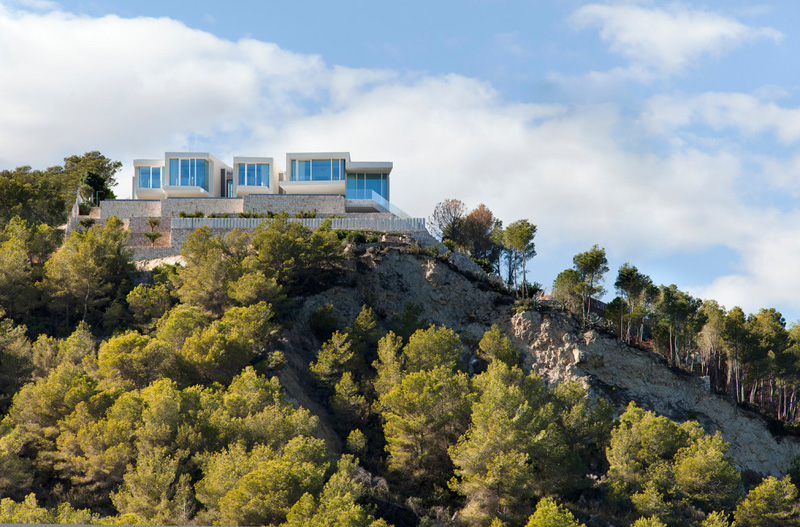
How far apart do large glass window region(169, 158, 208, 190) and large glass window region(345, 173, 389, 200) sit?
13890 millimetres

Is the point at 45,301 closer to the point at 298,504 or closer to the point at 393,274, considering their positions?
the point at 393,274

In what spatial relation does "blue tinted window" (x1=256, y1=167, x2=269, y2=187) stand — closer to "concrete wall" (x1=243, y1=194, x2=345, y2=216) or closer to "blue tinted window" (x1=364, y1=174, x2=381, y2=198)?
"concrete wall" (x1=243, y1=194, x2=345, y2=216)

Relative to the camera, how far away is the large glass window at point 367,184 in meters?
77.2

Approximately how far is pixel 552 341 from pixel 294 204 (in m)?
25.0

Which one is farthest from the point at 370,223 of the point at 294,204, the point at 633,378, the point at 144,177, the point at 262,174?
the point at 144,177

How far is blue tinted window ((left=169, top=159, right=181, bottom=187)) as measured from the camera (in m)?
77.6

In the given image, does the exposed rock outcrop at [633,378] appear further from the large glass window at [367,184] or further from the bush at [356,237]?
the large glass window at [367,184]

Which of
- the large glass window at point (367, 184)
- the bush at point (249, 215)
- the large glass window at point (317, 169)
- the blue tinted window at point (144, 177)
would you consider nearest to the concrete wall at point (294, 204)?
the bush at point (249, 215)

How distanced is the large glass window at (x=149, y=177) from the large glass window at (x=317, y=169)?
13.2m

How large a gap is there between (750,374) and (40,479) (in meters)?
54.0

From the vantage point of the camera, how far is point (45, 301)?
56.6 meters

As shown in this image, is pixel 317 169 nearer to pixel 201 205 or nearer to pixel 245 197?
pixel 245 197

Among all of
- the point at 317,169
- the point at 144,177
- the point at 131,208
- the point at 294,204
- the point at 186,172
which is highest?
the point at 317,169

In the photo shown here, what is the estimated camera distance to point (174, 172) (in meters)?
77.8
